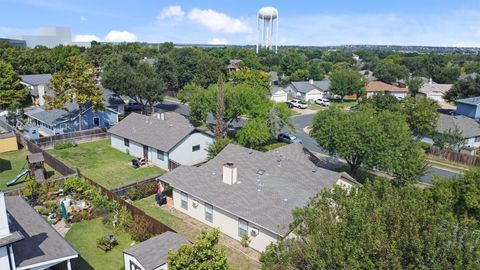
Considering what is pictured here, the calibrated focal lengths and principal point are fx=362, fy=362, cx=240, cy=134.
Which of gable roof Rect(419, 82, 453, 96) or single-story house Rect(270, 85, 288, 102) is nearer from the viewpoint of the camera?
single-story house Rect(270, 85, 288, 102)

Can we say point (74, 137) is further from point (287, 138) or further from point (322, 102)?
point (322, 102)

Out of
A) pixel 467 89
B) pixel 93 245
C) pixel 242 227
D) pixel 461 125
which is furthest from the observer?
pixel 467 89

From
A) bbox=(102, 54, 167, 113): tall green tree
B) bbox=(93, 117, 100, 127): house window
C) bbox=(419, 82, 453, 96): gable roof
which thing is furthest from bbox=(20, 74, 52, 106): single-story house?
bbox=(419, 82, 453, 96): gable roof

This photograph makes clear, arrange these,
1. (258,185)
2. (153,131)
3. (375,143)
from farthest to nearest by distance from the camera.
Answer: (153,131) → (375,143) → (258,185)

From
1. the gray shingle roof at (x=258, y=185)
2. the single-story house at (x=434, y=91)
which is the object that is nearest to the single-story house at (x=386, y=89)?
the single-story house at (x=434, y=91)

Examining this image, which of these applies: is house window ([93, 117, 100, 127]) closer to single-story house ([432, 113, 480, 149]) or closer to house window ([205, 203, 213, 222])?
house window ([205, 203, 213, 222])

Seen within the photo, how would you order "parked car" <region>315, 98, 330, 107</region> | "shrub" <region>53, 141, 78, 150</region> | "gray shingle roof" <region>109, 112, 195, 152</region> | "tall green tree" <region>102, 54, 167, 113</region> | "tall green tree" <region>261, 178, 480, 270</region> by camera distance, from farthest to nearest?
"parked car" <region>315, 98, 330, 107</region>
"tall green tree" <region>102, 54, 167, 113</region>
"shrub" <region>53, 141, 78, 150</region>
"gray shingle roof" <region>109, 112, 195, 152</region>
"tall green tree" <region>261, 178, 480, 270</region>

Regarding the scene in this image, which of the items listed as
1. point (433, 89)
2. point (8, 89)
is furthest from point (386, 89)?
point (8, 89)

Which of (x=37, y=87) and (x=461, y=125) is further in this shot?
(x=37, y=87)
